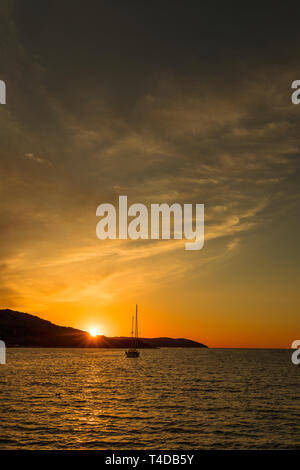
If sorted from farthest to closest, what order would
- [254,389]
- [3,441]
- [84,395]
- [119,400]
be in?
[254,389] → [84,395] → [119,400] → [3,441]

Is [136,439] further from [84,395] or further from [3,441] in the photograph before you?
[84,395]

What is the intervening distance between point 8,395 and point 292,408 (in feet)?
134

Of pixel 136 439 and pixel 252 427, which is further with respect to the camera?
pixel 252 427

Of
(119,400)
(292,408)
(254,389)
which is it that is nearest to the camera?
(292,408)

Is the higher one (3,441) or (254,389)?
(3,441)

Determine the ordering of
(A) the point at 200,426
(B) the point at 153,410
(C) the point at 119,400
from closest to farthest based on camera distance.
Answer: (A) the point at 200,426
(B) the point at 153,410
(C) the point at 119,400
